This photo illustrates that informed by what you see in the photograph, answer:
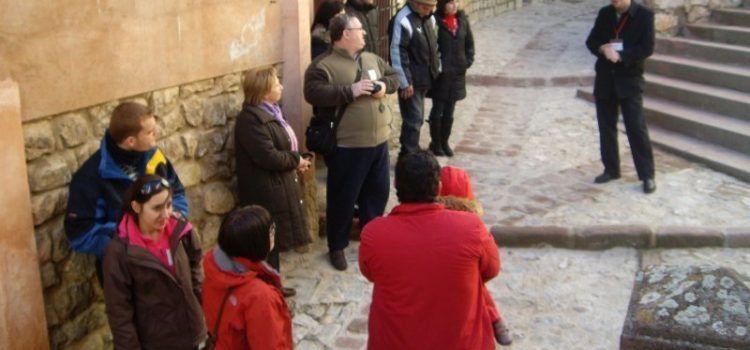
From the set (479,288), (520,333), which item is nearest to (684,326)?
(479,288)

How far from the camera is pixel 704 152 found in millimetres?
8688

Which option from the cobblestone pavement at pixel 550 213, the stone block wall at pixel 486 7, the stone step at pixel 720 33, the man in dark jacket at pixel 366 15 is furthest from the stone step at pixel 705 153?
the stone block wall at pixel 486 7

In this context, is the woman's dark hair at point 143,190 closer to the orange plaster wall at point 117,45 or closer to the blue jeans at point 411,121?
the orange plaster wall at point 117,45

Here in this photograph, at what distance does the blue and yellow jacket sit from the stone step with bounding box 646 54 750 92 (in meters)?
7.60

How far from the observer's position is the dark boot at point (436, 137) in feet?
28.3

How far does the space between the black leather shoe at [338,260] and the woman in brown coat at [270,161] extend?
0.59 meters

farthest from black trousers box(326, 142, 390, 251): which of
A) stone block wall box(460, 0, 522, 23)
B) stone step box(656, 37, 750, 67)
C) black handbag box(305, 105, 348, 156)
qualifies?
stone block wall box(460, 0, 522, 23)

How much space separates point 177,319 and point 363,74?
2.48 m

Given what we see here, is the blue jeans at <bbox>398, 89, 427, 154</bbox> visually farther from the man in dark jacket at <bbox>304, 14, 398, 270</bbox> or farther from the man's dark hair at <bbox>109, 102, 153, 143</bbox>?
the man's dark hair at <bbox>109, 102, 153, 143</bbox>

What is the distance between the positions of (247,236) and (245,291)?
0.74 ft

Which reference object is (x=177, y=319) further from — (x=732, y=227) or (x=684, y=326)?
(x=732, y=227)

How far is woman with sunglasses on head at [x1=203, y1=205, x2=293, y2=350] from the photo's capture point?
3.41m

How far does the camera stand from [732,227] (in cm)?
679

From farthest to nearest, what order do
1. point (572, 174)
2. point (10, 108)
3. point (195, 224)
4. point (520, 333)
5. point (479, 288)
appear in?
point (572, 174) < point (195, 224) < point (520, 333) < point (10, 108) < point (479, 288)
